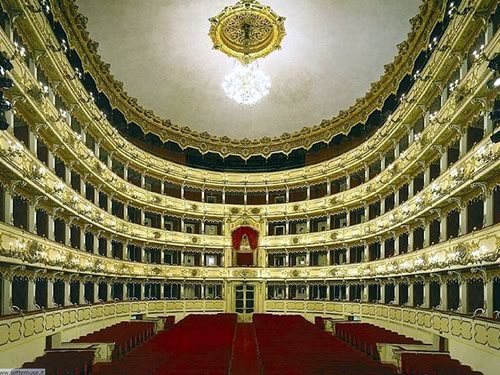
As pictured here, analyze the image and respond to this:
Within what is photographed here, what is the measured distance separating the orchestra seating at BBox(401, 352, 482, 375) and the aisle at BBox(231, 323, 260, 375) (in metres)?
5.83

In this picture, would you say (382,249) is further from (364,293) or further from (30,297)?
(30,297)

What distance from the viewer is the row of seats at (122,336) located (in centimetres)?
2088

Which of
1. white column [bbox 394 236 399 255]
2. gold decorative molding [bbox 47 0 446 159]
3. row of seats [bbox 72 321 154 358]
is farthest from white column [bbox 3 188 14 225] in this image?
white column [bbox 394 236 399 255]

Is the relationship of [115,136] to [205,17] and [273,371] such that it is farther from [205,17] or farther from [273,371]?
[273,371]

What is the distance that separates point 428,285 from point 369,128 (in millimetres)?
14872

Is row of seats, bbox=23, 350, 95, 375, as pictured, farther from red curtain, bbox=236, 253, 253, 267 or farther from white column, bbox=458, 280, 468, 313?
red curtain, bbox=236, 253, 253, 267

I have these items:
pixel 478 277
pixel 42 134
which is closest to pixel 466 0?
pixel 478 277

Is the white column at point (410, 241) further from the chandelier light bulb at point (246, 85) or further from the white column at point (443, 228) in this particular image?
the chandelier light bulb at point (246, 85)

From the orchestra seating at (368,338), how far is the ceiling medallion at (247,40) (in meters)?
15.1

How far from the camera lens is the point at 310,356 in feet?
52.6

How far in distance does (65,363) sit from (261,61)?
81.9 ft

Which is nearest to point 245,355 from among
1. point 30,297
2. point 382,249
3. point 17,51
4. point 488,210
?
point 30,297

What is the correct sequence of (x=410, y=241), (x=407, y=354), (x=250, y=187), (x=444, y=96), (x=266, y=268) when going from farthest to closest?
(x=250, y=187), (x=266, y=268), (x=410, y=241), (x=444, y=96), (x=407, y=354)

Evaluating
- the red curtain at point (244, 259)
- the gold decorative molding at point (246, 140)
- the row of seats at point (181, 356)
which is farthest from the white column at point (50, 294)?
the red curtain at point (244, 259)
